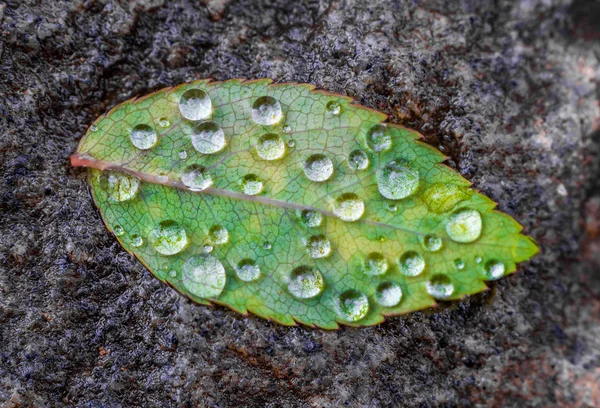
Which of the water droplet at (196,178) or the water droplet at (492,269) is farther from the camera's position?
the water droplet at (196,178)

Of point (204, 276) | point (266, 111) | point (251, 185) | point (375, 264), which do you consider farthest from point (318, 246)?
point (266, 111)

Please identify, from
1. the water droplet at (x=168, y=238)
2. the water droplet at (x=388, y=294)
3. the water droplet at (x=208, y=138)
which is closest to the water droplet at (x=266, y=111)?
the water droplet at (x=208, y=138)

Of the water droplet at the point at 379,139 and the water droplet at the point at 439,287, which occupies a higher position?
the water droplet at the point at 379,139

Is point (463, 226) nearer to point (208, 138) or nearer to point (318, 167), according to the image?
point (318, 167)

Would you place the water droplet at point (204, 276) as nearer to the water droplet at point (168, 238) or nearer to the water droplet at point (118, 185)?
the water droplet at point (168, 238)

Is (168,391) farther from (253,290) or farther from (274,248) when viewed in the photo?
(274,248)

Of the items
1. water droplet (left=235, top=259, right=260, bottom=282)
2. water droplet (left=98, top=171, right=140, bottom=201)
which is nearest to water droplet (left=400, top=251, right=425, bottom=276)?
water droplet (left=235, top=259, right=260, bottom=282)
